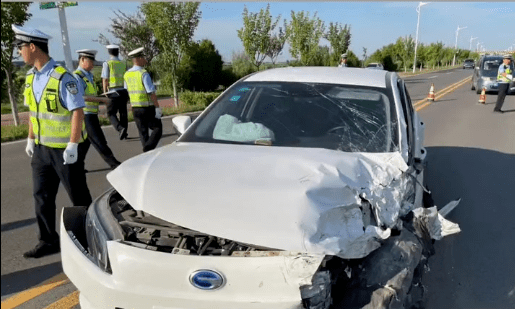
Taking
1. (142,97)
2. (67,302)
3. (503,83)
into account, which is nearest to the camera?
(67,302)

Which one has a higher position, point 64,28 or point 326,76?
point 64,28

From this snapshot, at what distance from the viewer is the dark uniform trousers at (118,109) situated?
30.2ft

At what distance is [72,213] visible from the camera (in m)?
2.77

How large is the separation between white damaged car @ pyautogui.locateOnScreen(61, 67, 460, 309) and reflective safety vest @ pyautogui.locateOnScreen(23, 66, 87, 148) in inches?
47.1

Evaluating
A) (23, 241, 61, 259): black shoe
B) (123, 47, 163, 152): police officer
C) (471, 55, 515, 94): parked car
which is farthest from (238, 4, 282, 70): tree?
(23, 241, 61, 259): black shoe

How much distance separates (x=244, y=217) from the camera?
2.17 metres

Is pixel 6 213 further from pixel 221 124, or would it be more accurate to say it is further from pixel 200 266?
pixel 200 266

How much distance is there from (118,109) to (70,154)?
6.03 metres

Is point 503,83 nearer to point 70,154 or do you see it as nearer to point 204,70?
point 204,70

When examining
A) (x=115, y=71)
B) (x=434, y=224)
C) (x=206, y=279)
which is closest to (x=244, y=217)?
(x=206, y=279)

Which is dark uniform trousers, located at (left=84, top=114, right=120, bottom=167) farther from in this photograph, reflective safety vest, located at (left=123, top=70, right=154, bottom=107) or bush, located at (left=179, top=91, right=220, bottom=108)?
bush, located at (left=179, top=91, right=220, bottom=108)

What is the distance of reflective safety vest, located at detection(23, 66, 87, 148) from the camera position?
3654 millimetres

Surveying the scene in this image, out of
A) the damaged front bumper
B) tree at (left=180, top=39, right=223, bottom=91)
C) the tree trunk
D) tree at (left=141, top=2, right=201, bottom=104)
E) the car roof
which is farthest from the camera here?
tree at (left=180, top=39, right=223, bottom=91)

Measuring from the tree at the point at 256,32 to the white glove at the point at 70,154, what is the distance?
1840 centimetres
